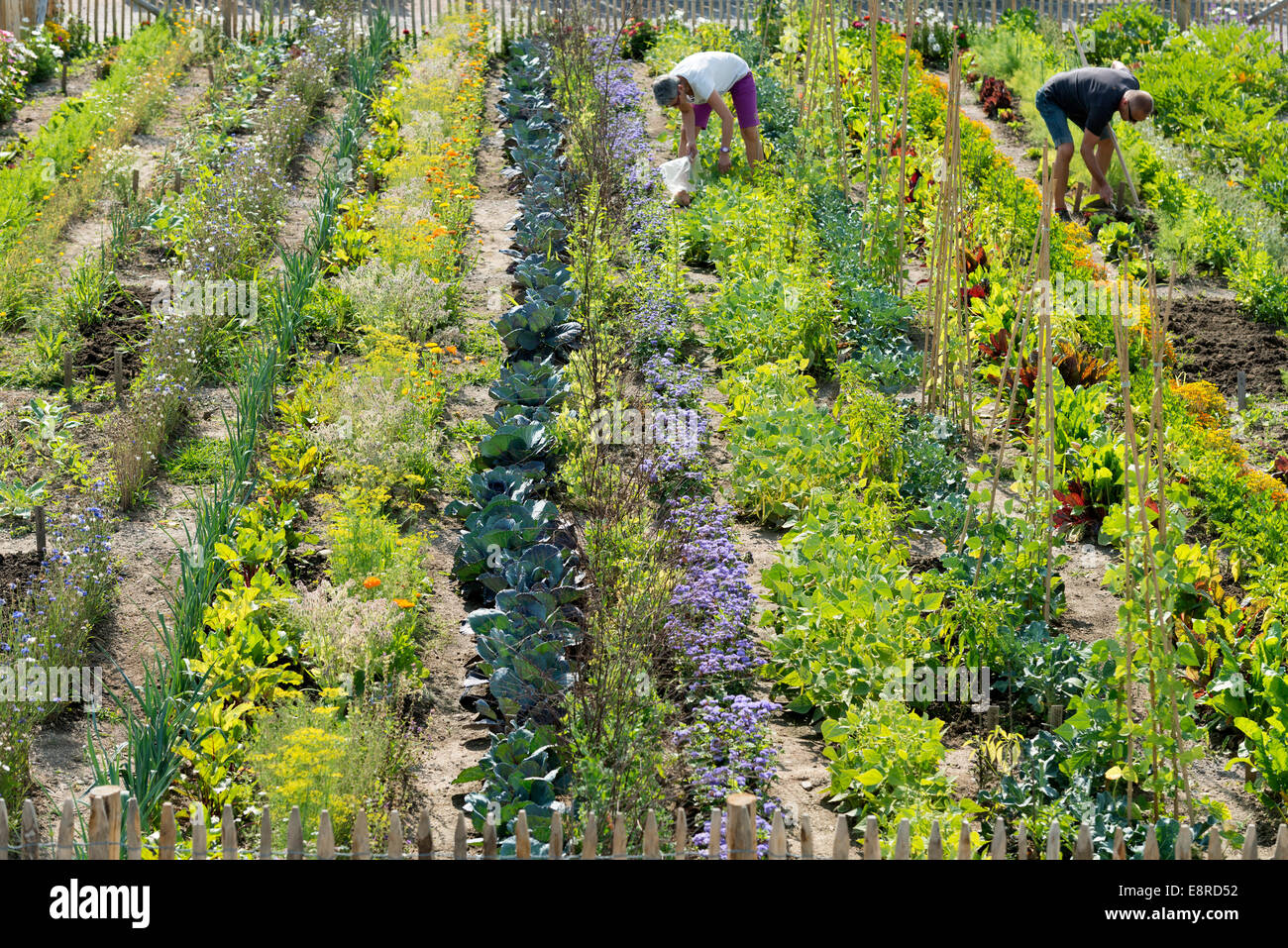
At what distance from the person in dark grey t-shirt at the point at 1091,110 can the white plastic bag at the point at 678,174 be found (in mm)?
2456

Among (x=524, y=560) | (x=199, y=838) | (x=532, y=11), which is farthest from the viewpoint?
(x=532, y=11)

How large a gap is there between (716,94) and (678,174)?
63cm

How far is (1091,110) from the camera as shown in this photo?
9062 millimetres

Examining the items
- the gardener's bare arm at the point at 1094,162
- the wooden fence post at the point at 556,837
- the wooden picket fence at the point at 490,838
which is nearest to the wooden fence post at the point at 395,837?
the wooden picket fence at the point at 490,838

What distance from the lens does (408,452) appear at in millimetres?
6402

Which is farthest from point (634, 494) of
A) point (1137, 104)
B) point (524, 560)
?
Result: point (1137, 104)

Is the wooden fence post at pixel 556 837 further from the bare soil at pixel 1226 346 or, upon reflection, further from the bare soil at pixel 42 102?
the bare soil at pixel 42 102

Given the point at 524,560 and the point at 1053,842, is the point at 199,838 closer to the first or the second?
the point at 524,560

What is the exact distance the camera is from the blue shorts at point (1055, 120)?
30.5 ft

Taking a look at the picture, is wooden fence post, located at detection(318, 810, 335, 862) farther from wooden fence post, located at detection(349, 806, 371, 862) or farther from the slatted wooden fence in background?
the slatted wooden fence in background

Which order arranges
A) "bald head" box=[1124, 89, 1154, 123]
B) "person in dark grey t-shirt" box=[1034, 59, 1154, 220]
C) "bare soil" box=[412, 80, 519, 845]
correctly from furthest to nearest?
"person in dark grey t-shirt" box=[1034, 59, 1154, 220], "bald head" box=[1124, 89, 1154, 123], "bare soil" box=[412, 80, 519, 845]

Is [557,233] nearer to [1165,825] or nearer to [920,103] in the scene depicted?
[920,103]

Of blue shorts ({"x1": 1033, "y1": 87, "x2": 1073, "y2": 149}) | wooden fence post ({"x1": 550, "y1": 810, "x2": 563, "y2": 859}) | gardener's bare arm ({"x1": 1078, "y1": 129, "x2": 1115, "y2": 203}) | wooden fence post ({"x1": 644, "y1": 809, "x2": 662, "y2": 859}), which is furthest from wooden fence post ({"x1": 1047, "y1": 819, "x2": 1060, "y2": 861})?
blue shorts ({"x1": 1033, "y1": 87, "x2": 1073, "y2": 149})

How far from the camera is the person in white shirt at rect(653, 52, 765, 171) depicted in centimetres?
953
